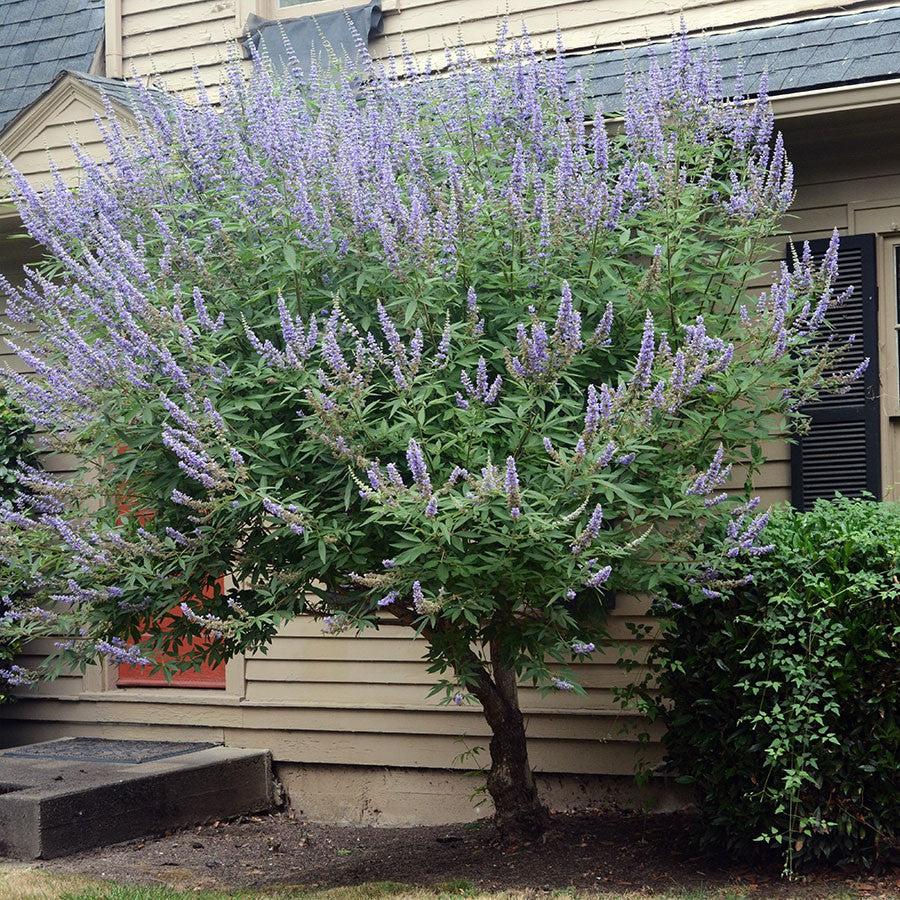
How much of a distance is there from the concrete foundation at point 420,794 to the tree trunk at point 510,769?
80 cm

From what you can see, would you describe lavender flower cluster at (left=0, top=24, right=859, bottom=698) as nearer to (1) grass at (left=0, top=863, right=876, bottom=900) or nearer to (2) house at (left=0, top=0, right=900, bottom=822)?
(2) house at (left=0, top=0, right=900, bottom=822)

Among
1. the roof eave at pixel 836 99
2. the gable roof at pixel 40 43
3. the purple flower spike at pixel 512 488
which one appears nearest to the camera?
the purple flower spike at pixel 512 488

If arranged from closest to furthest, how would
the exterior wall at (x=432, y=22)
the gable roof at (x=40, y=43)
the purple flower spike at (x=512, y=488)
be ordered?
the purple flower spike at (x=512, y=488) < the exterior wall at (x=432, y=22) < the gable roof at (x=40, y=43)

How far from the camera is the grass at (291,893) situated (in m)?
5.42

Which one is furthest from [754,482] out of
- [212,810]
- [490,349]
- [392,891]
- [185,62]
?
[185,62]

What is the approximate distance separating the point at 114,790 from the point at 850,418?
4.34 m

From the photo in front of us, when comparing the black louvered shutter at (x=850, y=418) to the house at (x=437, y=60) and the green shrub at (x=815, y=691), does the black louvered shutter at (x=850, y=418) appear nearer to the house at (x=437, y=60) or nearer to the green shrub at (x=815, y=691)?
the house at (x=437, y=60)

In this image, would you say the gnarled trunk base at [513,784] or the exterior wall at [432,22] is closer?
the gnarled trunk base at [513,784]

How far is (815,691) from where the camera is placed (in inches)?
214

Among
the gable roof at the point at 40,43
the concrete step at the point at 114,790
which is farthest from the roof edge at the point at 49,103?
the concrete step at the point at 114,790

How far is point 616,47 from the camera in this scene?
7.98 m

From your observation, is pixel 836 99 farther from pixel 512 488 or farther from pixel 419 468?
pixel 419 468

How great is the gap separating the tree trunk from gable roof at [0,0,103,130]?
563 centimetres

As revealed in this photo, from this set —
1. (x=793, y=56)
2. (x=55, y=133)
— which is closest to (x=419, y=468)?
(x=793, y=56)
